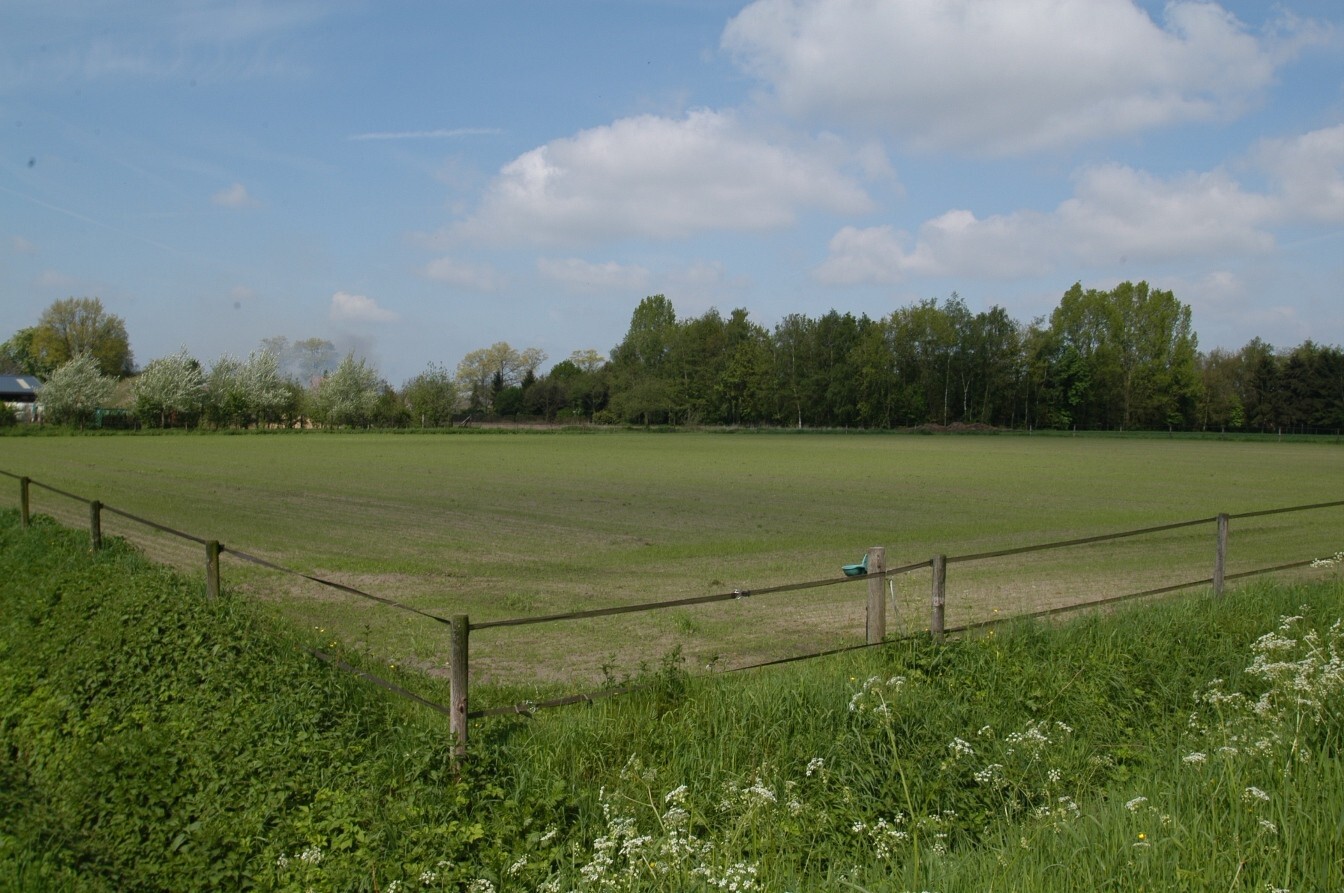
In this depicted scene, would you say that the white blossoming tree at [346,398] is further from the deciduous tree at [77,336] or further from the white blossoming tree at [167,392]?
the deciduous tree at [77,336]

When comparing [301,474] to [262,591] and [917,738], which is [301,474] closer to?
[262,591]

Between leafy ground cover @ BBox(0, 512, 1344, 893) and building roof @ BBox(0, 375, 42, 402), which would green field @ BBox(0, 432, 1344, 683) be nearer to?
leafy ground cover @ BBox(0, 512, 1344, 893)

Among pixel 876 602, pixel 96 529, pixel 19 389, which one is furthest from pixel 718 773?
pixel 19 389

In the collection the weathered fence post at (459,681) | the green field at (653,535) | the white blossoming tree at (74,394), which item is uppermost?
the white blossoming tree at (74,394)

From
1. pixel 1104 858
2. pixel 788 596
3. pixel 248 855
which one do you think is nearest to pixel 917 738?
pixel 1104 858

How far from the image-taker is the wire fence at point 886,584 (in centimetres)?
656

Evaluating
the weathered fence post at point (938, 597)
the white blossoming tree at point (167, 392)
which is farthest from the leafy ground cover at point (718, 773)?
the white blossoming tree at point (167, 392)

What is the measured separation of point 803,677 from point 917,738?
1148mm

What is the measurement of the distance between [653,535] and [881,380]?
92025 mm

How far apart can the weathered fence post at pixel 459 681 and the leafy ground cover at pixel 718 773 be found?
0.36 feet

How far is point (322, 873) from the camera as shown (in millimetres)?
5473

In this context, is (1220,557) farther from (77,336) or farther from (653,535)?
(77,336)

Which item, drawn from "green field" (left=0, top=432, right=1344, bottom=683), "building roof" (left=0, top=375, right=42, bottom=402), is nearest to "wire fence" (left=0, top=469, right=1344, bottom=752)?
"green field" (left=0, top=432, right=1344, bottom=683)

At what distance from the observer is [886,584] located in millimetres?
10203
